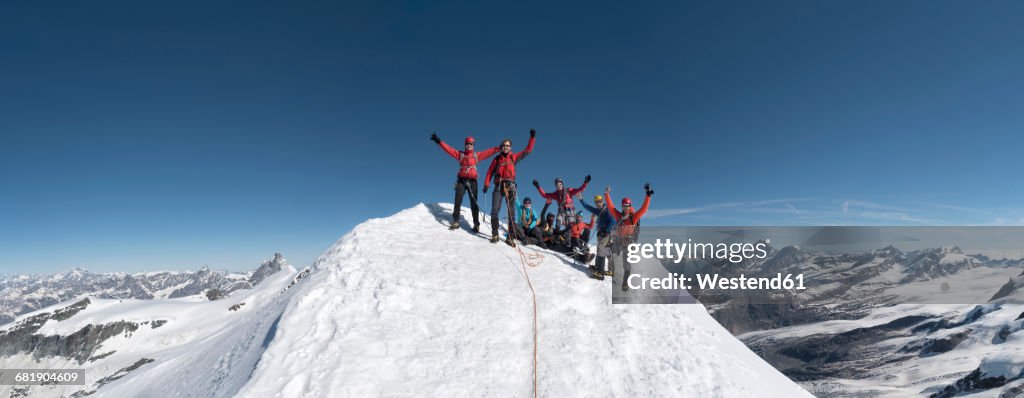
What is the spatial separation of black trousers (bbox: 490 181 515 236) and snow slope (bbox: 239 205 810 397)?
7.20 ft

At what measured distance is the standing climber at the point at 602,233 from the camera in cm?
1201

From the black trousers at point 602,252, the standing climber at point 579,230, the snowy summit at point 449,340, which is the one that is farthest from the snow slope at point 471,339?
the standing climber at point 579,230

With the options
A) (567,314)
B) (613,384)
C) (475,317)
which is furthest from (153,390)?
(613,384)

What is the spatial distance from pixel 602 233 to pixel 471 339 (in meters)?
7.06

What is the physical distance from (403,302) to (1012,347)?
316 m

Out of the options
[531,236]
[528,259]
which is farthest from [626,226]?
[531,236]

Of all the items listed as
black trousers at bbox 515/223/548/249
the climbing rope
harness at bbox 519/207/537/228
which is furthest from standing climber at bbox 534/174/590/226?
the climbing rope

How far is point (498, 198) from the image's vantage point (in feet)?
46.0

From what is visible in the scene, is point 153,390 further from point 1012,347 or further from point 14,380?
point 1012,347

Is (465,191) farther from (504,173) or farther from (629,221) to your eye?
(629,221)

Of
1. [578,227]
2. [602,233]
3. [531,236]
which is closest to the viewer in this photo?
[602,233]

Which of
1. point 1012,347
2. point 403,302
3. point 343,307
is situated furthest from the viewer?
point 1012,347

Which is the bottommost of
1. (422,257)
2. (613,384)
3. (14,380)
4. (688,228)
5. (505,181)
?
(14,380)

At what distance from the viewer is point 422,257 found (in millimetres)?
11086
